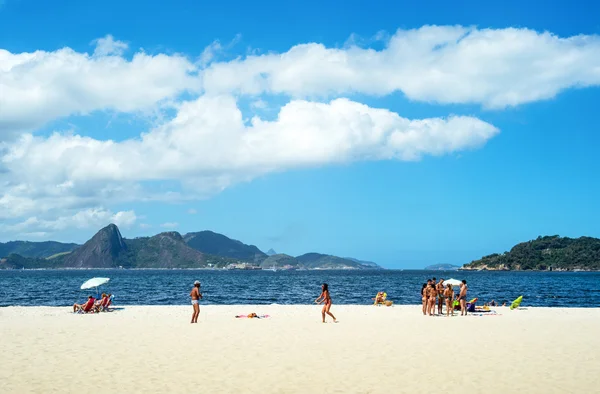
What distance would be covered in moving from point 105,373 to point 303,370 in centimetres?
490

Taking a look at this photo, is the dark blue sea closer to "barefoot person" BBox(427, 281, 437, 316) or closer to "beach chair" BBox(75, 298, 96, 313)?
"beach chair" BBox(75, 298, 96, 313)

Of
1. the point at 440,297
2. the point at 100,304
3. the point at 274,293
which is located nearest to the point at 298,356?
the point at 440,297

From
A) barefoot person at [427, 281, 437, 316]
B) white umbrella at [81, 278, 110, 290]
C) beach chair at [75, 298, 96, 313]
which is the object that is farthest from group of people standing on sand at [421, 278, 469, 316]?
white umbrella at [81, 278, 110, 290]

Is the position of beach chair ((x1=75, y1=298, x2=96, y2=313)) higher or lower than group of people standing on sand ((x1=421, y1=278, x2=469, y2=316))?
lower

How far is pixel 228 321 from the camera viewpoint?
84.3ft

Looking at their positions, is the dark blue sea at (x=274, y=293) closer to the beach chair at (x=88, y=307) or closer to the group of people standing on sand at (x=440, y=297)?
the beach chair at (x=88, y=307)

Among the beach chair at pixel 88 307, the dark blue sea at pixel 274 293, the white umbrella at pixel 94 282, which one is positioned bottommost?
the dark blue sea at pixel 274 293

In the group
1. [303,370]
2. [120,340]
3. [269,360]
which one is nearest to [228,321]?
[120,340]

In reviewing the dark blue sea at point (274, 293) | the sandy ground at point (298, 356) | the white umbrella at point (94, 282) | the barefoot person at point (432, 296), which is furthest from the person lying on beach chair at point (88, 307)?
the barefoot person at point (432, 296)

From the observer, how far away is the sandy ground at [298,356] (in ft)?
38.2

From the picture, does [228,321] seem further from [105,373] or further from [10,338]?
[105,373]

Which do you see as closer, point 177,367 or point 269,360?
point 177,367

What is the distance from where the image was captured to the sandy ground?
11.7 m

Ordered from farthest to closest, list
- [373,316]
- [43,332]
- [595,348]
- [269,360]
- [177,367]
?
1. [373,316]
2. [43,332]
3. [595,348]
4. [269,360]
5. [177,367]
